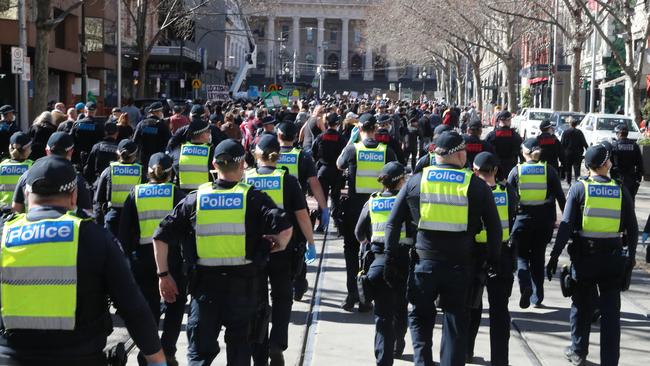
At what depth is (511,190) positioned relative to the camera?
27.6ft

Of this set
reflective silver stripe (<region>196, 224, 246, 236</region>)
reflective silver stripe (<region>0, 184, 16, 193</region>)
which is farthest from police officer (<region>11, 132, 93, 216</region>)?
reflective silver stripe (<region>196, 224, 246, 236</region>)

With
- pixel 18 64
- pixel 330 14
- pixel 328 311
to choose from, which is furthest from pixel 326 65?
pixel 328 311

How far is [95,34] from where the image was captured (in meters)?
45.1

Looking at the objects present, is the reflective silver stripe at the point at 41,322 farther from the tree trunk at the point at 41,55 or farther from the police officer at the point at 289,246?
the tree trunk at the point at 41,55

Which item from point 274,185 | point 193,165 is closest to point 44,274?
point 274,185

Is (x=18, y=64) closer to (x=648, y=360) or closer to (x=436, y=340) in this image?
(x=436, y=340)

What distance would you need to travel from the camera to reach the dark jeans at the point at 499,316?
24.2 ft

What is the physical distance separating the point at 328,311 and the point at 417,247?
328cm

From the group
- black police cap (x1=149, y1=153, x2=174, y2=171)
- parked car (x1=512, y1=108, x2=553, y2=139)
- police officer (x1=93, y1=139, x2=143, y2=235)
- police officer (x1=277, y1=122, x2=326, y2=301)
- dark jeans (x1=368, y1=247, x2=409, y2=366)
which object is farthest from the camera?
parked car (x1=512, y1=108, x2=553, y2=139)

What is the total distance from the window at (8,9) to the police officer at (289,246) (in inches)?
995

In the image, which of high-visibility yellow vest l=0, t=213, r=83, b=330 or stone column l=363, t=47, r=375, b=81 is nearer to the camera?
high-visibility yellow vest l=0, t=213, r=83, b=330

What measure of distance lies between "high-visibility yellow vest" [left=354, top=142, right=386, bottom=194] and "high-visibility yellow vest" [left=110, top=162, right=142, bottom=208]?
2.40 meters

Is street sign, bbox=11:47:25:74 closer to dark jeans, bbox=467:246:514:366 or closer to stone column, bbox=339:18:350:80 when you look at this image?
dark jeans, bbox=467:246:514:366

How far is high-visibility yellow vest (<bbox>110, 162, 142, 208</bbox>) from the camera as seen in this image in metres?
8.87
